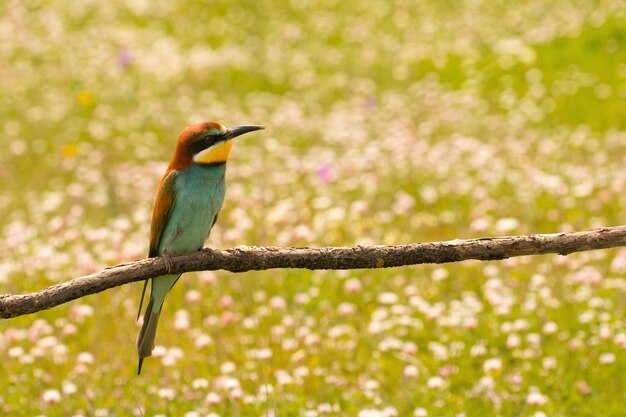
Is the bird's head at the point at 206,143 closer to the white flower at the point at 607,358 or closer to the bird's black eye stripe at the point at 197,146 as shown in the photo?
the bird's black eye stripe at the point at 197,146

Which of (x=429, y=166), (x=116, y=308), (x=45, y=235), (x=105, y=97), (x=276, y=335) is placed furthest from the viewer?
(x=105, y=97)

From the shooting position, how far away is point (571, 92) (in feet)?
38.2

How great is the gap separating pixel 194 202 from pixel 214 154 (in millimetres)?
251

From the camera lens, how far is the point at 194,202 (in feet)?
14.9

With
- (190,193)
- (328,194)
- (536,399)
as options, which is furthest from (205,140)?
(328,194)

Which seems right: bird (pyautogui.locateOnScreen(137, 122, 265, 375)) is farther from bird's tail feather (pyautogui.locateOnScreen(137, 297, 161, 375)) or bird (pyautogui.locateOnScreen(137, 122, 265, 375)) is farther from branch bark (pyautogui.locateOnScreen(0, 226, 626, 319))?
branch bark (pyautogui.locateOnScreen(0, 226, 626, 319))

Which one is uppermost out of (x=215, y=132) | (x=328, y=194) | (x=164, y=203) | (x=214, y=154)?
(x=215, y=132)

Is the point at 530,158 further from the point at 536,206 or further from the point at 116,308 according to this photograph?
the point at 116,308

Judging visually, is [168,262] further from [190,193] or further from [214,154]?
[214,154]

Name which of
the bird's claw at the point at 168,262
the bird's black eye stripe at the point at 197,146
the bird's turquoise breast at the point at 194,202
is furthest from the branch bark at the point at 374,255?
the bird's black eye stripe at the point at 197,146

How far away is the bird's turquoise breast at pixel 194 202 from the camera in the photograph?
454 centimetres

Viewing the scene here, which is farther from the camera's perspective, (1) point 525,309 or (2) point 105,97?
(2) point 105,97

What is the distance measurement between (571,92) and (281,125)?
140 inches

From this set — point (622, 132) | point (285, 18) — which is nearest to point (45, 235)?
point (622, 132)
